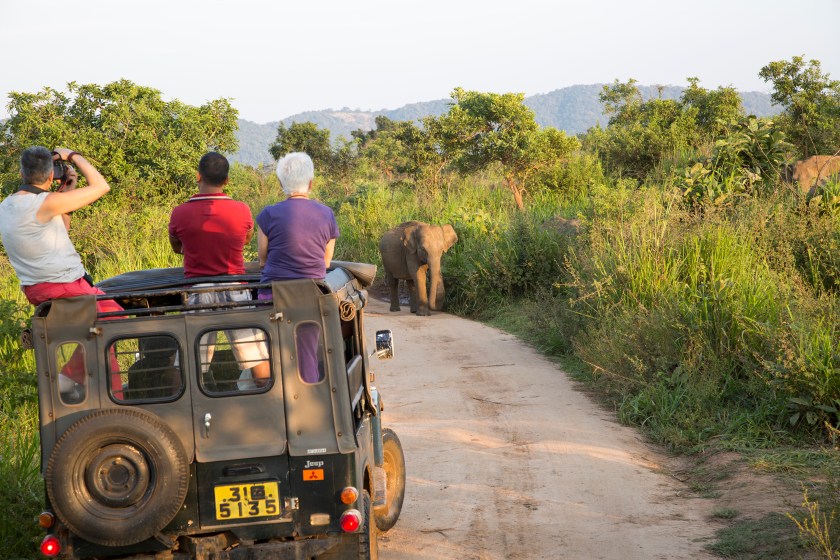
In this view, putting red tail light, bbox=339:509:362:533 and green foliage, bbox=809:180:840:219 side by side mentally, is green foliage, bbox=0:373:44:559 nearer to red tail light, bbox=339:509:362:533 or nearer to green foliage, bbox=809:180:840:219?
red tail light, bbox=339:509:362:533

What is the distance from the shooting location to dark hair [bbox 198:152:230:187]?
5.81m

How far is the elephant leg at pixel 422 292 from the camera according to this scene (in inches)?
655

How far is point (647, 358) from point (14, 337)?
20.1 ft

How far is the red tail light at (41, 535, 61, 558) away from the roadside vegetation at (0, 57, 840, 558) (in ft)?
4.93

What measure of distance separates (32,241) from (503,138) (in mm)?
19073

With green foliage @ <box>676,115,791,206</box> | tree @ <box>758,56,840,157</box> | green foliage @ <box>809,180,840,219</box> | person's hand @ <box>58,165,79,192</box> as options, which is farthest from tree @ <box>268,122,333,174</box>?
person's hand @ <box>58,165,79,192</box>

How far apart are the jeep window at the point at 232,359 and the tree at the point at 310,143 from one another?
34.8 metres

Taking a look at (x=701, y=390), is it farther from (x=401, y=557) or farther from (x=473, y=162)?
(x=473, y=162)

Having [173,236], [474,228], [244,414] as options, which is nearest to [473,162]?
[474,228]

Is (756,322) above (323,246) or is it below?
below

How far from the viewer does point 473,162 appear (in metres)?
24.3

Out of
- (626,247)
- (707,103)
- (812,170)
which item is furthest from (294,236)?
(707,103)

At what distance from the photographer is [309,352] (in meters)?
4.45

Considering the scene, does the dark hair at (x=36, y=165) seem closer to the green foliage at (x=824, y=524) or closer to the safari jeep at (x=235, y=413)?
the safari jeep at (x=235, y=413)
